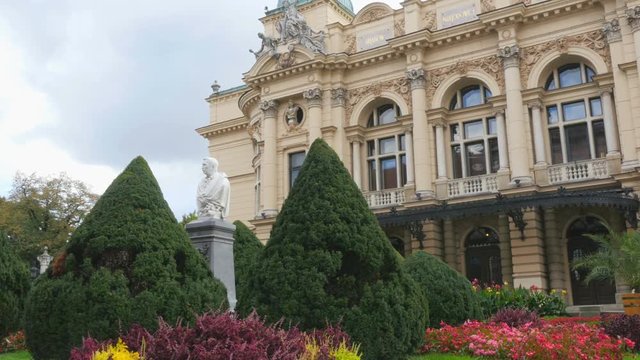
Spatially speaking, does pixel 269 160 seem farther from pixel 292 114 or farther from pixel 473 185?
pixel 473 185

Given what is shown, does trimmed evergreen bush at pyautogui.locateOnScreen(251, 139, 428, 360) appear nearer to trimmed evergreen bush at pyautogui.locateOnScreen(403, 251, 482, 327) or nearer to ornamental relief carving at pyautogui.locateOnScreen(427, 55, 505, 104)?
trimmed evergreen bush at pyautogui.locateOnScreen(403, 251, 482, 327)

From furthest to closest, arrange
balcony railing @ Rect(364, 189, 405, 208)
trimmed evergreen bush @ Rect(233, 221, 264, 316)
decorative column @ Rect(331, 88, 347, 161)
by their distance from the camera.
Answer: decorative column @ Rect(331, 88, 347, 161), balcony railing @ Rect(364, 189, 405, 208), trimmed evergreen bush @ Rect(233, 221, 264, 316)

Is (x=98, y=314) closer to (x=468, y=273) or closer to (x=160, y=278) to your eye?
(x=160, y=278)

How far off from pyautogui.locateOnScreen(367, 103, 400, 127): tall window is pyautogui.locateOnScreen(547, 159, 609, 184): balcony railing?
9027 mm

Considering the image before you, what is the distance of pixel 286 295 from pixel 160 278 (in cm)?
168

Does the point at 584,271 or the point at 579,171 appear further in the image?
the point at 584,271

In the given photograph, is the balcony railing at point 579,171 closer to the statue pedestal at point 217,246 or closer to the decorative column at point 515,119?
the decorative column at point 515,119

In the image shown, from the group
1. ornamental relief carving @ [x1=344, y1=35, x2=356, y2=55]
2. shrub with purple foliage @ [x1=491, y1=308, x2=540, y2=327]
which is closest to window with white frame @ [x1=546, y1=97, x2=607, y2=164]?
ornamental relief carving @ [x1=344, y1=35, x2=356, y2=55]

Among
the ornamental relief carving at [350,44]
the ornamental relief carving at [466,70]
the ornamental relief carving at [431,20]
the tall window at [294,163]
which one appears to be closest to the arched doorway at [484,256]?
the ornamental relief carving at [466,70]

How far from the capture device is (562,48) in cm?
2730

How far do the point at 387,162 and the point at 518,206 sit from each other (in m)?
8.80

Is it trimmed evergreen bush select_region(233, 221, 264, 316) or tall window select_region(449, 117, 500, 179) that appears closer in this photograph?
trimmed evergreen bush select_region(233, 221, 264, 316)

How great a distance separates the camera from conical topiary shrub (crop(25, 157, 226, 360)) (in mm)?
7848

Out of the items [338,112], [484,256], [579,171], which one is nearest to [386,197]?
[338,112]
